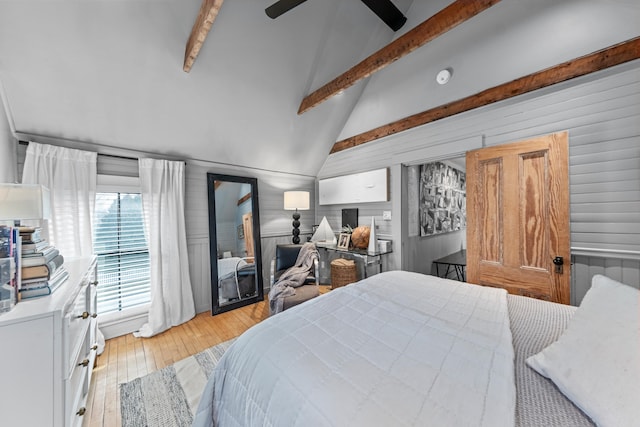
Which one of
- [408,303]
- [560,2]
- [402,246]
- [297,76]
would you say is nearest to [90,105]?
[297,76]

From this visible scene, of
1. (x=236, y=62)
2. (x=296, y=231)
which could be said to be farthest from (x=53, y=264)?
(x=296, y=231)

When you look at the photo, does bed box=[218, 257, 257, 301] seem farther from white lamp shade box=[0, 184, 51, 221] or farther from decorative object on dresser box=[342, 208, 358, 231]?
white lamp shade box=[0, 184, 51, 221]

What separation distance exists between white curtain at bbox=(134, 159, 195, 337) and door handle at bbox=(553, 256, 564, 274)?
3.90 m

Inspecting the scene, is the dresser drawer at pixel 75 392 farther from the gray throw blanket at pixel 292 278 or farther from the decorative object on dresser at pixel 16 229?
the gray throw blanket at pixel 292 278

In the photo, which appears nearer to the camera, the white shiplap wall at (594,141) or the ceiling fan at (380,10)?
the white shiplap wall at (594,141)

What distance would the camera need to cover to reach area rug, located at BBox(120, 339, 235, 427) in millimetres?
1536

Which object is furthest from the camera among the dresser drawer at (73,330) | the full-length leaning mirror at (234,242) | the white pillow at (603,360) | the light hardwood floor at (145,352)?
the full-length leaning mirror at (234,242)

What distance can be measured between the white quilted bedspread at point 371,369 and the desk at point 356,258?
177 cm

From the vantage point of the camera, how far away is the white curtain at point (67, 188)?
2.12 metres

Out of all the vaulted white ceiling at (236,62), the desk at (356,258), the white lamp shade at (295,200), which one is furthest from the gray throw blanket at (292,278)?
the vaulted white ceiling at (236,62)

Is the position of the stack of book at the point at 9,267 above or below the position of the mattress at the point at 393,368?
above

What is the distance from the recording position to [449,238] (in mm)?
4441

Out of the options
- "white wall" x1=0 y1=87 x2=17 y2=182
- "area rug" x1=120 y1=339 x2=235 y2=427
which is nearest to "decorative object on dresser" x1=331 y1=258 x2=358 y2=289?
"area rug" x1=120 y1=339 x2=235 y2=427

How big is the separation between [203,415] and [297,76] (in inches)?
126
